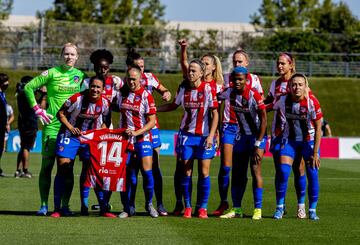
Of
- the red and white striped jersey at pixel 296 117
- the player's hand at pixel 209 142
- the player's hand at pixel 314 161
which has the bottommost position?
the player's hand at pixel 314 161

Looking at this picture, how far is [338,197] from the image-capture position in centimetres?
1695

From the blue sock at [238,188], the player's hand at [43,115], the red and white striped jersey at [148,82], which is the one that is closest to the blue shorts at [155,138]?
the red and white striped jersey at [148,82]

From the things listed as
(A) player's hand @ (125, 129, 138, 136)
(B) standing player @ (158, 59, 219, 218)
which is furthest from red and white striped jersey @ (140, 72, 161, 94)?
(A) player's hand @ (125, 129, 138, 136)

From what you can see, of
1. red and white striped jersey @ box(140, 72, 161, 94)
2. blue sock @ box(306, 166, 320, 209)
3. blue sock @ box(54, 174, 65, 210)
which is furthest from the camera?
red and white striped jersey @ box(140, 72, 161, 94)

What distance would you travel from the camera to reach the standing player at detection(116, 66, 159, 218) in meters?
12.9

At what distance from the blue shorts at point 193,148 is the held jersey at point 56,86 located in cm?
154

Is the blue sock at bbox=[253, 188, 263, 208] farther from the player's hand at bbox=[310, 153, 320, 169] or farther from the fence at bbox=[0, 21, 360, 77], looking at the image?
the fence at bbox=[0, 21, 360, 77]

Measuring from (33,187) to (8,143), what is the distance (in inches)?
622

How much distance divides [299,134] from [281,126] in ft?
0.84

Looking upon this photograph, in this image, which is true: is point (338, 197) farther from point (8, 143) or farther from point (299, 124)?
point (8, 143)

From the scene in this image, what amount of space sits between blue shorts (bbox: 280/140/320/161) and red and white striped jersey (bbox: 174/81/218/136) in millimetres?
1019

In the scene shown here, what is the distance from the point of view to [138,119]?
13023mm

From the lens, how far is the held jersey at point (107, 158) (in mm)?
12914

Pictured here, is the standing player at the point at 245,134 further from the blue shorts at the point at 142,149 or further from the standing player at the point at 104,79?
the standing player at the point at 104,79
